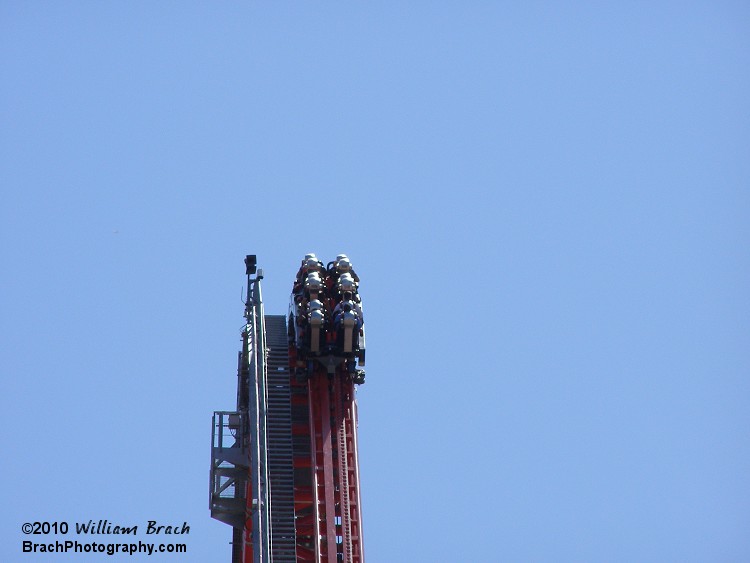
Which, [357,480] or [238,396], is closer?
[357,480]

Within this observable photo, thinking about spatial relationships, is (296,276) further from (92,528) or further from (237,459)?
(92,528)

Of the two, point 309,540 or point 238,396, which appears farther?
point 238,396

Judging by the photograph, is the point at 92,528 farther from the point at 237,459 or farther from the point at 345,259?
the point at 345,259

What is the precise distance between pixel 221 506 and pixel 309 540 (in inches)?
259

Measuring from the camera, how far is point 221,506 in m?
98.8

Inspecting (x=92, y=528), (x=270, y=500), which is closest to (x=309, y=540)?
(x=270, y=500)

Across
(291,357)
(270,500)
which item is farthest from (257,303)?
(270,500)

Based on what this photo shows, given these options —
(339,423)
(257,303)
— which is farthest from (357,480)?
(257,303)

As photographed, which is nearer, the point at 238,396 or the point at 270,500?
the point at 270,500

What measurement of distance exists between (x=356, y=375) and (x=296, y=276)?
19.1 feet

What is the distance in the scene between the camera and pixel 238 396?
101m

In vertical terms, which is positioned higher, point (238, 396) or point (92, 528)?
point (238, 396)

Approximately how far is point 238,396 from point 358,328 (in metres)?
7.62

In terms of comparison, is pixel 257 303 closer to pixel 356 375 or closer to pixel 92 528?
pixel 356 375
